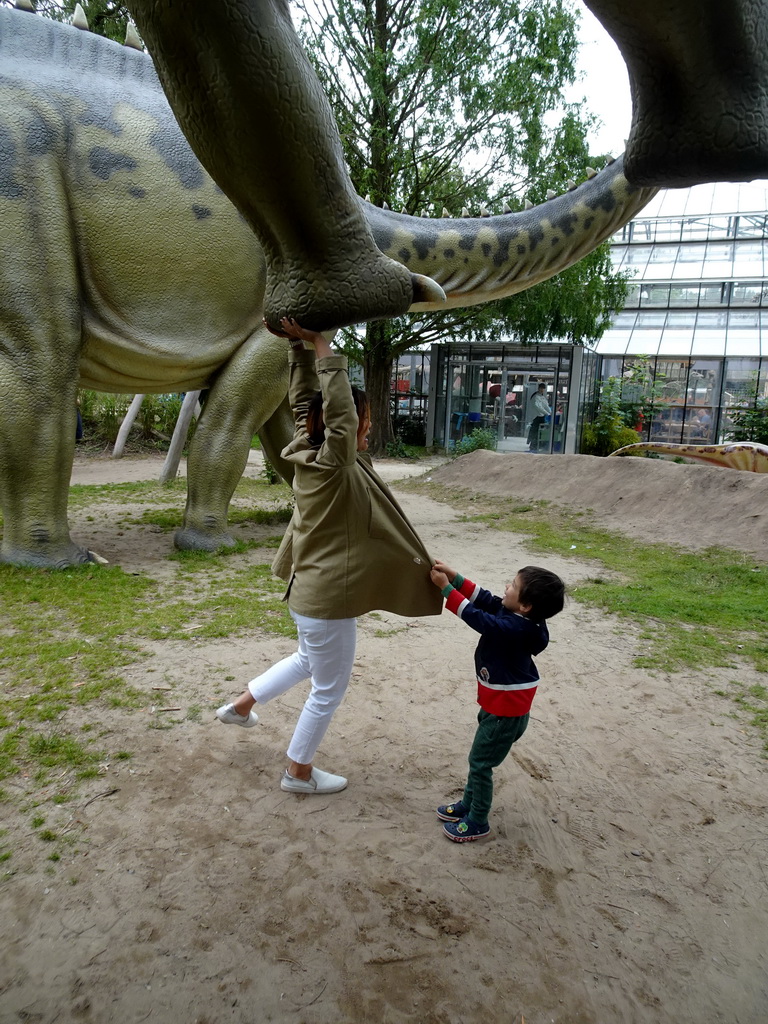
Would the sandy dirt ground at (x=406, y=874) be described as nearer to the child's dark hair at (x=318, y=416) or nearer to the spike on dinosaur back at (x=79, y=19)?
the child's dark hair at (x=318, y=416)

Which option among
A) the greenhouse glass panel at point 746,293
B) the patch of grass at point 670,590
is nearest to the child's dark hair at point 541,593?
the patch of grass at point 670,590

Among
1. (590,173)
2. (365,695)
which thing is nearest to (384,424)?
(590,173)

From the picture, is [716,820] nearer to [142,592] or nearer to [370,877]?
[370,877]

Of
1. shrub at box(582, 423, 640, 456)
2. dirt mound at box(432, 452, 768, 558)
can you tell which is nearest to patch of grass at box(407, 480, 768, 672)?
dirt mound at box(432, 452, 768, 558)

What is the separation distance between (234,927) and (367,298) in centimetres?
160

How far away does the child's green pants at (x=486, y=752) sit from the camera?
213cm

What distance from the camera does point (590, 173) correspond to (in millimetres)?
5832

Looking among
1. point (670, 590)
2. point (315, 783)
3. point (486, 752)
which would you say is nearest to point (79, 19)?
point (315, 783)

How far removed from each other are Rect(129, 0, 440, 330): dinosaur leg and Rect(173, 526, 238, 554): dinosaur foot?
430 cm

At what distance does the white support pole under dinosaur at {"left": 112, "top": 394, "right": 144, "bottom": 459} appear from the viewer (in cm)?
1192

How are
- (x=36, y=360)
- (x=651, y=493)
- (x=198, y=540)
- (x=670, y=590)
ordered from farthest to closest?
(x=651, y=493) → (x=198, y=540) → (x=670, y=590) → (x=36, y=360)

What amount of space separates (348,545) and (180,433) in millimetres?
7915

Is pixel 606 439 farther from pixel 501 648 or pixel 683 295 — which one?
pixel 501 648

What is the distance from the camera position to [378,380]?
51.4 feet
